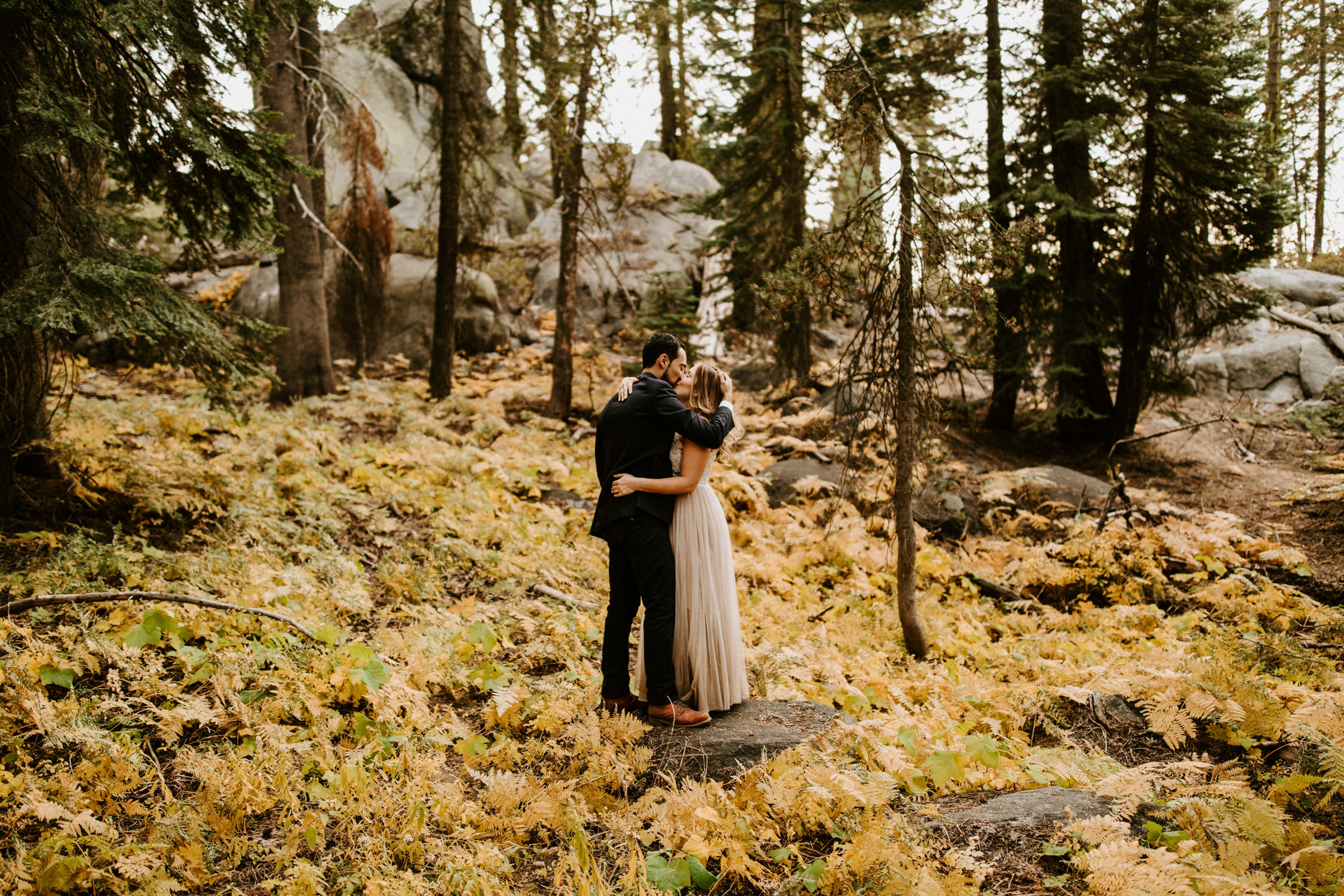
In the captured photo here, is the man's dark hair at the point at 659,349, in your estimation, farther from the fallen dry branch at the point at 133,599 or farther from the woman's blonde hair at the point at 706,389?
the fallen dry branch at the point at 133,599

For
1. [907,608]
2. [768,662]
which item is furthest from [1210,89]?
[768,662]

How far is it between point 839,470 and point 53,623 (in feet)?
31.4

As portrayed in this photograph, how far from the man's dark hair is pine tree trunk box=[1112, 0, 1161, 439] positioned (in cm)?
1177

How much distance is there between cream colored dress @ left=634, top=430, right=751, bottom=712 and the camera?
4.39m

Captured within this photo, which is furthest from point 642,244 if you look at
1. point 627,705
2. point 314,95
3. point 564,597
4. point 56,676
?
point 56,676

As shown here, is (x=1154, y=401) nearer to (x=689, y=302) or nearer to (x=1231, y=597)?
(x=1231, y=597)

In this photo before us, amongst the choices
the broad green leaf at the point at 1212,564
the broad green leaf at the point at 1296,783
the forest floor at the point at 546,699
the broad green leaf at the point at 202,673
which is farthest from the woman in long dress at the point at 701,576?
the broad green leaf at the point at 1212,564

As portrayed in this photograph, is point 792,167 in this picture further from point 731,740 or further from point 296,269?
point 731,740

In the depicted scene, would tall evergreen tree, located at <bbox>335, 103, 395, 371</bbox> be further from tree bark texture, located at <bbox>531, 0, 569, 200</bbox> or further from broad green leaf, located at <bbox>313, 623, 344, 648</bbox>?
broad green leaf, located at <bbox>313, 623, 344, 648</bbox>

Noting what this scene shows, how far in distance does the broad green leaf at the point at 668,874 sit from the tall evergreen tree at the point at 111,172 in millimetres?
4844

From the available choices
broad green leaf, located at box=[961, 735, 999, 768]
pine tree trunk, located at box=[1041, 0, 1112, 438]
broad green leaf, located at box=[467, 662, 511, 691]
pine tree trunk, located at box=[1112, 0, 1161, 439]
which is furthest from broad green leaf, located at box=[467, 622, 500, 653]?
pine tree trunk, located at box=[1112, 0, 1161, 439]

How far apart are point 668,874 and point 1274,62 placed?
23.1m

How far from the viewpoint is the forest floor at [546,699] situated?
10.4 ft

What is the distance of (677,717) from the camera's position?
4.35 metres
